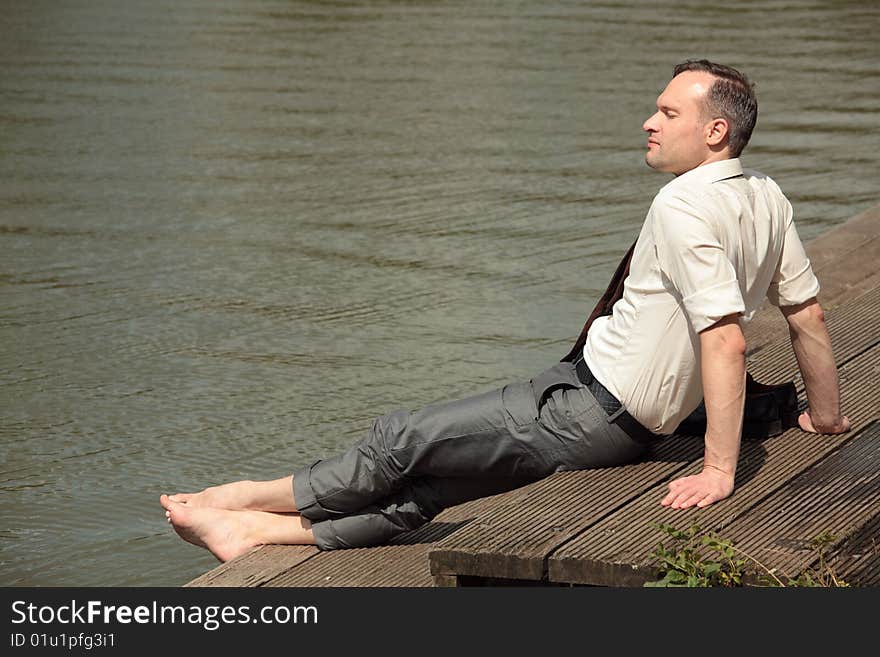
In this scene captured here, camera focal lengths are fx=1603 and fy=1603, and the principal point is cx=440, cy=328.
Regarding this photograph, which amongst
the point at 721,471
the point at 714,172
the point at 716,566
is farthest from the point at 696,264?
the point at 716,566

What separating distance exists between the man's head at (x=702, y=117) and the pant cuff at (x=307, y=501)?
49.6 inches

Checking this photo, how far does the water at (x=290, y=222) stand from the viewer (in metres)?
5.88

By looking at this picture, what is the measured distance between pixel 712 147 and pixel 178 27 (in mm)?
14586

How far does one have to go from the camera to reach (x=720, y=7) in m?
20.1

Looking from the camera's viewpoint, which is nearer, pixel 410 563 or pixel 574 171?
pixel 410 563

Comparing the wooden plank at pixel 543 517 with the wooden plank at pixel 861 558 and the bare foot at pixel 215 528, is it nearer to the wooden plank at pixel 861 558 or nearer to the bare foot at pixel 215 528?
the wooden plank at pixel 861 558

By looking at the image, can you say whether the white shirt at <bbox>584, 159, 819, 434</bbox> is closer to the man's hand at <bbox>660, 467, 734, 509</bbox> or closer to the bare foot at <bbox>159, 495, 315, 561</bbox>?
the man's hand at <bbox>660, 467, 734, 509</bbox>

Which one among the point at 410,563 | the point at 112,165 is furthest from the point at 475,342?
the point at 112,165

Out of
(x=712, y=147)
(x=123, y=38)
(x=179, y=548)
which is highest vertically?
(x=123, y=38)

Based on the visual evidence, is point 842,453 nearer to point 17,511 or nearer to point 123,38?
point 17,511

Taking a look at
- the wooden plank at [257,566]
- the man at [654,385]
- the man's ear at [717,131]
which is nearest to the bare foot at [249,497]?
the man at [654,385]

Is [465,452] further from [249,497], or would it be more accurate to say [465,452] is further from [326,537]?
[249,497]

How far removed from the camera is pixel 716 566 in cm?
329

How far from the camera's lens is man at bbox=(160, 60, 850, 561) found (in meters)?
3.68
